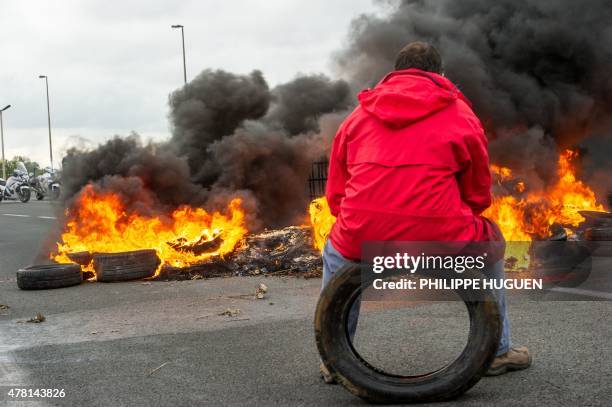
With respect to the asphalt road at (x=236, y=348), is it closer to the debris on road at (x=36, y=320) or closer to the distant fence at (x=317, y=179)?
the debris on road at (x=36, y=320)

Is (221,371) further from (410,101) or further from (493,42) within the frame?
(493,42)

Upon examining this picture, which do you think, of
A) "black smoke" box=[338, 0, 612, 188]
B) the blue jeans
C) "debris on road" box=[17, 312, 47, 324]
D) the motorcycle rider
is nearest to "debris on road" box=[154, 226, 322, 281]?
"debris on road" box=[17, 312, 47, 324]

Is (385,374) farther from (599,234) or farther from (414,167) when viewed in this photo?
(599,234)

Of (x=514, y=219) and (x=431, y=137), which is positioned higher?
(x=431, y=137)

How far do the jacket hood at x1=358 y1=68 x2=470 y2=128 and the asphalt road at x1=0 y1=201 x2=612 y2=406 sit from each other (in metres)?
1.49

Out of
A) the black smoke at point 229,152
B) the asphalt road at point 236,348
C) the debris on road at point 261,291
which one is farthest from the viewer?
the black smoke at point 229,152

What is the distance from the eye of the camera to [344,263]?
3361mm

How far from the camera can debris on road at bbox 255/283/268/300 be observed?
21.7ft

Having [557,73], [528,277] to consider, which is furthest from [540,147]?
[528,277]

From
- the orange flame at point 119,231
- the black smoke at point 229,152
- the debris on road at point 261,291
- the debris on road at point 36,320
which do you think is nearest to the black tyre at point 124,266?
the orange flame at point 119,231

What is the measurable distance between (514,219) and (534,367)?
5.04m

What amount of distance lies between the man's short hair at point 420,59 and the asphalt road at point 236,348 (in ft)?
5.72

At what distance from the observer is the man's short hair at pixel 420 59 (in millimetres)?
3344

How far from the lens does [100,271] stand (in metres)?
8.05
